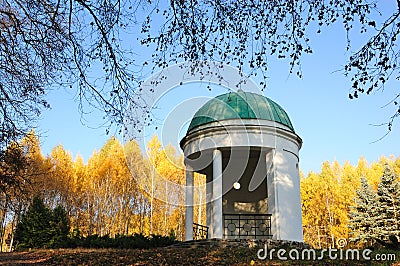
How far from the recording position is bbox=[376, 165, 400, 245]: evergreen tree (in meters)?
24.3

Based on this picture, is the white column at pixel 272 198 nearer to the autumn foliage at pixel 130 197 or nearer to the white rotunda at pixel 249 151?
the white rotunda at pixel 249 151

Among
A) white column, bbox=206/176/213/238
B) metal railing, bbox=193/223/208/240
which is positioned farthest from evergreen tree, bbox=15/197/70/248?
white column, bbox=206/176/213/238

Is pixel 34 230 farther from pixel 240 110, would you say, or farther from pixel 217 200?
pixel 240 110

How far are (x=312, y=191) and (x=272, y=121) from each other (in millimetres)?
23426

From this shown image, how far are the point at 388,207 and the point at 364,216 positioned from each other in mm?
1945

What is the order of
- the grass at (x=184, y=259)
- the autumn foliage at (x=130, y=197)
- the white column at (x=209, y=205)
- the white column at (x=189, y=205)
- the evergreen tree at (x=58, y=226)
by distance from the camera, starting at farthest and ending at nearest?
1. the autumn foliage at (x=130, y=197)
2. the evergreen tree at (x=58, y=226)
3. the white column at (x=209, y=205)
4. the white column at (x=189, y=205)
5. the grass at (x=184, y=259)

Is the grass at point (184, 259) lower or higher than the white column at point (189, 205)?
lower

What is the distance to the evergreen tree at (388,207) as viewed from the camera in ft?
79.7

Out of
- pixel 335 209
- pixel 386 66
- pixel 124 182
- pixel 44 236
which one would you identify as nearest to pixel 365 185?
pixel 335 209

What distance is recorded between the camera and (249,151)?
14406 mm

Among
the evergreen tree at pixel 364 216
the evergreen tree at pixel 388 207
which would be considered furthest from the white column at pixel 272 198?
the evergreen tree at pixel 388 207

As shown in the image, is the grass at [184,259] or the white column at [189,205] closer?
the grass at [184,259]

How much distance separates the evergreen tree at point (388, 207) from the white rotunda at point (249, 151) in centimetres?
1221

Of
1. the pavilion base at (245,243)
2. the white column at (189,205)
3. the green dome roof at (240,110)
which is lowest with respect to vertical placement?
the pavilion base at (245,243)
